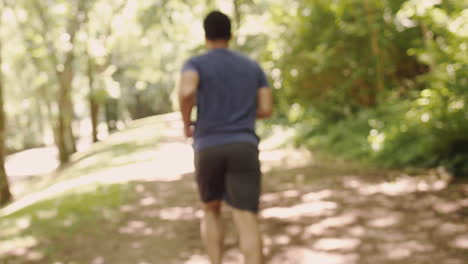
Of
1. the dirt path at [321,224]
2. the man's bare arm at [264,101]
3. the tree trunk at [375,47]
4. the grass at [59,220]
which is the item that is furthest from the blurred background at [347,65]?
the man's bare arm at [264,101]

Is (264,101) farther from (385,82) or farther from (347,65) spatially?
(347,65)

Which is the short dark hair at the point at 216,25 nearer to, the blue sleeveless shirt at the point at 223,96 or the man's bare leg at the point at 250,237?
the blue sleeveless shirt at the point at 223,96

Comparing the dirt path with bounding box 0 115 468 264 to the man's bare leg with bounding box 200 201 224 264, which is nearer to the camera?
the man's bare leg with bounding box 200 201 224 264

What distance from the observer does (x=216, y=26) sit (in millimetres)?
3574

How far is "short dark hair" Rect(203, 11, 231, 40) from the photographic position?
3561 millimetres

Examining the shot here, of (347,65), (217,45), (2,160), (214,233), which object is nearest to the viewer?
(217,45)

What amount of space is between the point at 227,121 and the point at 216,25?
0.69 metres

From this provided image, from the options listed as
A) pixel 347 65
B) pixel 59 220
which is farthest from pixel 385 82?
pixel 59 220

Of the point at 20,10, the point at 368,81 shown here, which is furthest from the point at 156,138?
the point at 368,81

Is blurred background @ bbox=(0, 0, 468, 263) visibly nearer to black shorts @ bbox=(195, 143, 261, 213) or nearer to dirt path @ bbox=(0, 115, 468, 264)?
dirt path @ bbox=(0, 115, 468, 264)

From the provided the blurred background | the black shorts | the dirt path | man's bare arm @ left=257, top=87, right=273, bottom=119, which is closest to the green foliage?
the blurred background

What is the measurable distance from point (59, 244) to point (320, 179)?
449cm

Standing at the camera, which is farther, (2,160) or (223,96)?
(2,160)

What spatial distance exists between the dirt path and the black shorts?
5.71 feet
